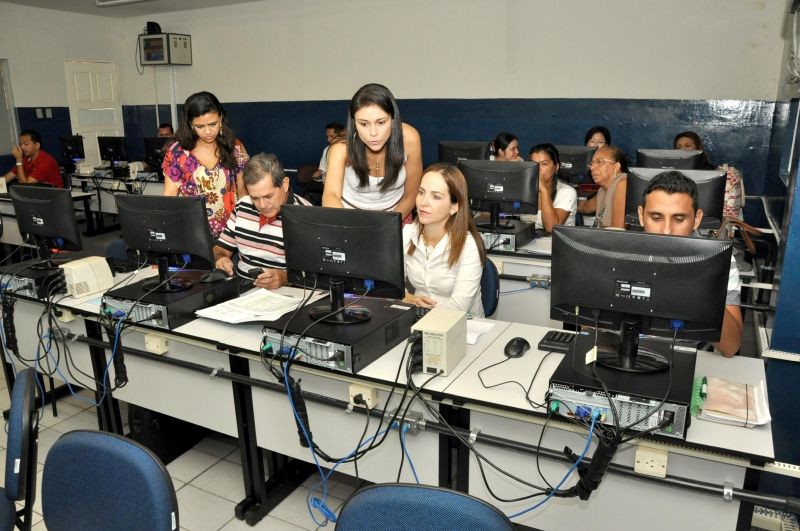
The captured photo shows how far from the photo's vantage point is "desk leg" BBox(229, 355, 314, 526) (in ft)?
7.15

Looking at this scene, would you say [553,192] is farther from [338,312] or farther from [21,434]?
[21,434]

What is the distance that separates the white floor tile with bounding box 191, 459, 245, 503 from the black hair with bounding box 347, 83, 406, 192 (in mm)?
1356

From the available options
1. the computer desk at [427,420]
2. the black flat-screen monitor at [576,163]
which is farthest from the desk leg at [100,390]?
the black flat-screen monitor at [576,163]

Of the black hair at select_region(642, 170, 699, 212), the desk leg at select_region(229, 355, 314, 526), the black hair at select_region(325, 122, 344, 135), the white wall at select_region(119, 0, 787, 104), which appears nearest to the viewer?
the black hair at select_region(642, 170, 699, 212)

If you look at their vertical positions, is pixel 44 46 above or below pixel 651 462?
above

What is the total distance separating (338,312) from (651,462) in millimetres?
1016

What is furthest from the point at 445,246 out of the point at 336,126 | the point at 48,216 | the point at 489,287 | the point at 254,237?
the point at 336,126

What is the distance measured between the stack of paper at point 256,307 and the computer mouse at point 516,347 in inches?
30.8

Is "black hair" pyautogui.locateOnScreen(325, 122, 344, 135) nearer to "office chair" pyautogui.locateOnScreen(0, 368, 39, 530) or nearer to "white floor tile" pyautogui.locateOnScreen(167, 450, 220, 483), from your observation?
"white floor tile" pyautogui.locateOnScreen(167, 450, 220, 483)

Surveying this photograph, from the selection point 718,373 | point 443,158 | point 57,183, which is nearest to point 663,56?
point 443,158

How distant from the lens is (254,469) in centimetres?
227

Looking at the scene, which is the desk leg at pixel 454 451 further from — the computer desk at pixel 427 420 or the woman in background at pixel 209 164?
the woman in background at pixel 209 164

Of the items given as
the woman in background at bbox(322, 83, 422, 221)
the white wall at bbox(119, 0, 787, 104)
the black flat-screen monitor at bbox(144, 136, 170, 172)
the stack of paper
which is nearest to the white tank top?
the woman in background at bbox(322, 83, 422, 221)

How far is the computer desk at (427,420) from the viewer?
1500 millimetres
